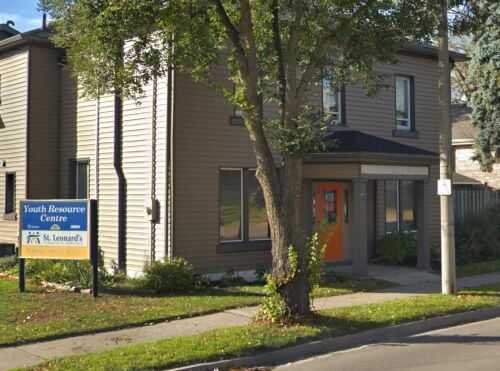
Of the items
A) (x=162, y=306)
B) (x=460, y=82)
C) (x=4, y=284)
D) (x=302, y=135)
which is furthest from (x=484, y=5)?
(x=460, y=82)

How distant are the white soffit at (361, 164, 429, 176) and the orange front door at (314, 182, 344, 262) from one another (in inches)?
83.3

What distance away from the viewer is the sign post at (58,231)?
511 inches

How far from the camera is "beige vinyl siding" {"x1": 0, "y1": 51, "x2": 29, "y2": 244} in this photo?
1791 cm

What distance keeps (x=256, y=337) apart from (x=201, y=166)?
6.15 meters

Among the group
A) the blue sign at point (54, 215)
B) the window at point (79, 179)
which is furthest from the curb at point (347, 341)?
the window at point (79, 179)

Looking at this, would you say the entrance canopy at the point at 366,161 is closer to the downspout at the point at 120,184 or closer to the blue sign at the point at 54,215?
the downspout at the point at 120,184

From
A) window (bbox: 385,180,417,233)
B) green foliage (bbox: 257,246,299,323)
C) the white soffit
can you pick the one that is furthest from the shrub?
window (bbox: 385,180,417,233)

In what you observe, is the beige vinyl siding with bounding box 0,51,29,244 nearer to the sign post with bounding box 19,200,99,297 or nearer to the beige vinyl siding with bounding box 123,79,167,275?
the beige vinyl siding with bounding box 123,79,167,275

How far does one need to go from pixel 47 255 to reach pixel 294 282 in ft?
19.1

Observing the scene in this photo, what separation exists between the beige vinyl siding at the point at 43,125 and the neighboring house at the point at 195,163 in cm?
3

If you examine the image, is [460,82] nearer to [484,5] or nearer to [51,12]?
[484,5]

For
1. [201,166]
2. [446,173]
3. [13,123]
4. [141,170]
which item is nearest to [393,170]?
[446,173]

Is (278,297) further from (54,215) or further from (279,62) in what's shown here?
(54,215)

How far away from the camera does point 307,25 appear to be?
10.9 m
